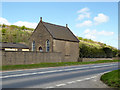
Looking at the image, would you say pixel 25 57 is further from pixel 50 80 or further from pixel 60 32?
pixel 50 80

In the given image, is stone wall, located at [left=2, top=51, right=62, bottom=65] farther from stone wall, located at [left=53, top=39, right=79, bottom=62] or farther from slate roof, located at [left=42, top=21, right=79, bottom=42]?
slate roof, located at [left=42, top=21, right=79, bottom=42]

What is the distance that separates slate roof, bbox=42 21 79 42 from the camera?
43500 millimetres

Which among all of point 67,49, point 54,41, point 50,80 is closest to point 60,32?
point 67,49

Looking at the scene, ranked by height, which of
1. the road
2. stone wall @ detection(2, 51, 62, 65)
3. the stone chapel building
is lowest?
the road

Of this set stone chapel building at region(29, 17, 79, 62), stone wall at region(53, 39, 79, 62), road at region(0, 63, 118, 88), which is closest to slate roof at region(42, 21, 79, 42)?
stone chapel building at region(29, 17, 79, 62)

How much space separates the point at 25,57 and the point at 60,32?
17.1 metres

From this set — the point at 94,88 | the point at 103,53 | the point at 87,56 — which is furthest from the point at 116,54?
the point at 94,88

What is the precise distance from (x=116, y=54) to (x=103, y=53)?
12.1 m

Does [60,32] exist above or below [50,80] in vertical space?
above

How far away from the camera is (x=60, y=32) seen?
1839 inches

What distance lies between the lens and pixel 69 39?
47438 millimetres

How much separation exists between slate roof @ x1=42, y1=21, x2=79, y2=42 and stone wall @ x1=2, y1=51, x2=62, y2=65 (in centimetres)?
606

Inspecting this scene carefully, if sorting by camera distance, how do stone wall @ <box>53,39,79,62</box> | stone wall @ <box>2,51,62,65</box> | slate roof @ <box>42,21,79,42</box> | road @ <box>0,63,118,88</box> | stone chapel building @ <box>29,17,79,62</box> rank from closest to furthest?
road @ <box>0,63,118,88</box>, stone wall @ <box>2,51,62,65</box>, stone chapel building @ <box>29,17,79,62</box>, stone wall @ <box>53,39,79,62</box>, slate roof @ <box>42,21,79,42</box>

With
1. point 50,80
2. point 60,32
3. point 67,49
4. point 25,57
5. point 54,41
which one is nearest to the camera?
point 50,80
